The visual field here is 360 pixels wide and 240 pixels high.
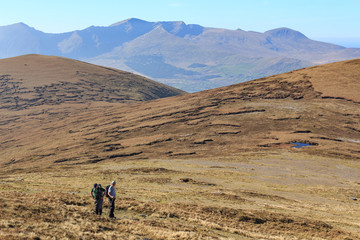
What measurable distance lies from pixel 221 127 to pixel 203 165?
27.5 metres

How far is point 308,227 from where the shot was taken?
24.6 meters

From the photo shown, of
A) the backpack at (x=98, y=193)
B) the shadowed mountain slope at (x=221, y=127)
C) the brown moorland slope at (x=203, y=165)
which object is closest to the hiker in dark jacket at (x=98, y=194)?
the backpack at (x=98, y=193)

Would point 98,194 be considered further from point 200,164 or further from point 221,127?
point 221,127

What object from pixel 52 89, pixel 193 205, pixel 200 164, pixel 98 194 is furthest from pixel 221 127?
pixel 52 89

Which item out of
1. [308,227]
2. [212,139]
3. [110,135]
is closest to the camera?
[308,227]

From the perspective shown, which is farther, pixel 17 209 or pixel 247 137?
pixel 247 137

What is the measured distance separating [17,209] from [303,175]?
3995 centimetres

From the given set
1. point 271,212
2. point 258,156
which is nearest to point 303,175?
point 258,156

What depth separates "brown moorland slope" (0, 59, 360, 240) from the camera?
21.9 metres

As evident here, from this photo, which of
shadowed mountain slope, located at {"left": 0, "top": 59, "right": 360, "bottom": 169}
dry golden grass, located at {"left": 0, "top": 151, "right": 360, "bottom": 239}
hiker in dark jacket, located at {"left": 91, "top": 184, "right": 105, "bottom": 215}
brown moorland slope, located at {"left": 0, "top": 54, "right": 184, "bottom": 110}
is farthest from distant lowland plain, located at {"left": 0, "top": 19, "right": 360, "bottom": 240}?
brown moorland slope, located at {"left": 0, "top": 54, "right": 184, "bottom": 110}

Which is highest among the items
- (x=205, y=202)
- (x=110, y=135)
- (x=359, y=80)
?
(x=359, y=80)

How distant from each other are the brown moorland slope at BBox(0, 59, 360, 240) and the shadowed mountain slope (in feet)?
1.20

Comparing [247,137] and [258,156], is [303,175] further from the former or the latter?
[247,137]

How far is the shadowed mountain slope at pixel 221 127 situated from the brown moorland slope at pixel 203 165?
365 mm
